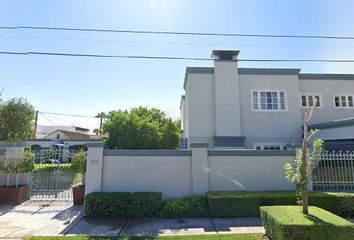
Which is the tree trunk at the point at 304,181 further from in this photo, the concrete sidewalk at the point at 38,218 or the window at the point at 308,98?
the window at the point at 308,98

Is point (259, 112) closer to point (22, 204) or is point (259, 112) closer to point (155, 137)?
point (155, 137)

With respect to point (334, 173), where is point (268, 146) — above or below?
above

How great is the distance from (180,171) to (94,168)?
10.8 ft

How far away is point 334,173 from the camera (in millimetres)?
11078

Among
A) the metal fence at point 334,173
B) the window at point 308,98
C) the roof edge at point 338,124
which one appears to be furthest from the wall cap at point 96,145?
the window at point 308,98

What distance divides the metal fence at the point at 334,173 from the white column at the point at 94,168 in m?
8.50

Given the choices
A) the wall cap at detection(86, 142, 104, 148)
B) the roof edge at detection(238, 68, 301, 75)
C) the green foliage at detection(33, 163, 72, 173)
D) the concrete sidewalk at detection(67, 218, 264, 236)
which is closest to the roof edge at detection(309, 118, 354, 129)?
the roof edge at detection(238, 68, 301, 75)

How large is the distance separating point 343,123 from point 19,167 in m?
15.9

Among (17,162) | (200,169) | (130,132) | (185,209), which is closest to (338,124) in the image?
(200,169)

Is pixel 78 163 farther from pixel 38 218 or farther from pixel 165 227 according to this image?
pixel 165 227

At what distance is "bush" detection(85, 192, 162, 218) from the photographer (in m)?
9.41

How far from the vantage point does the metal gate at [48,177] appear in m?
12.6

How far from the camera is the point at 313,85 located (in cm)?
1839

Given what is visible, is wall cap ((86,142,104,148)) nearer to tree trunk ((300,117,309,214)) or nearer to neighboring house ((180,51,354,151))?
tree trunk ((300,117,309,214))
